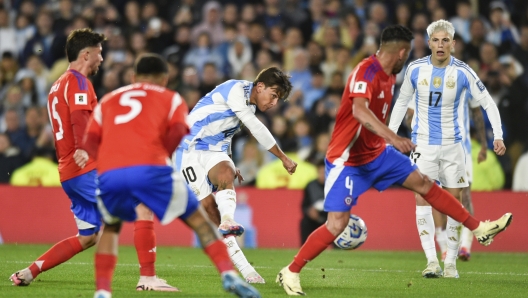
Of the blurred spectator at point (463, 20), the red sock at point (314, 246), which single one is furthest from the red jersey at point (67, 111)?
the blurred spectator at point (463, 20)

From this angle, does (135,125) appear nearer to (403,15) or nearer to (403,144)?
(403,144)

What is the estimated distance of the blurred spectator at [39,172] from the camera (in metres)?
15.2

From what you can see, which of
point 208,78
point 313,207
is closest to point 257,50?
point 208,78

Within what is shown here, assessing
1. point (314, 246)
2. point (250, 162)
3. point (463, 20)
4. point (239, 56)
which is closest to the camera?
point (314, 246)

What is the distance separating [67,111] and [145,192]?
2.15 metres

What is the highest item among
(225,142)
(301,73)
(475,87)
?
(301,73)

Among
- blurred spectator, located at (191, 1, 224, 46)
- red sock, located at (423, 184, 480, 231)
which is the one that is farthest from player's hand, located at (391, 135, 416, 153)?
blurred spectator, located at (191, 1, 224, 46)

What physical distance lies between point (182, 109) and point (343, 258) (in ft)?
21.7

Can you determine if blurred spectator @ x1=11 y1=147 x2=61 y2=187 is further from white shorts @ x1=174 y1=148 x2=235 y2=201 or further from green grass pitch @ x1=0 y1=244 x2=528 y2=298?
white shorts @ x1=174 y1=148 x2=235 y2=201

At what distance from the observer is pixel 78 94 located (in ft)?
25.8

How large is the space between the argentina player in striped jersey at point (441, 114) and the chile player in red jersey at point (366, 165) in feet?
5.80

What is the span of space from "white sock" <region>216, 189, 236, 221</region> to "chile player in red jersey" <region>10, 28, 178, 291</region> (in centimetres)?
82

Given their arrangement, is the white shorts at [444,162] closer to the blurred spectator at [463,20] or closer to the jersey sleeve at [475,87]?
the jersey sleeve at [475,87]

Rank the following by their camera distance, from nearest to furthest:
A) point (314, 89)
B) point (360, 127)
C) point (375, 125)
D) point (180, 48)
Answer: point (375, 125) < point (360, 127) < point (314, 89) < point (180, 48)
